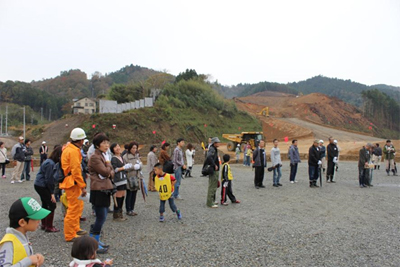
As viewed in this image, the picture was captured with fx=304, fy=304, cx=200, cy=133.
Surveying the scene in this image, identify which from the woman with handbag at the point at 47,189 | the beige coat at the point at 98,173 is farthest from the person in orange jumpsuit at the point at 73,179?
the woman with handbag at the point at 47,189

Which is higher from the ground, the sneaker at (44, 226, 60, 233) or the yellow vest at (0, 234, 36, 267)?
the yellow vest at (0, 234, 36, 267)

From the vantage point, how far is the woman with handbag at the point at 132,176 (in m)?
6.89

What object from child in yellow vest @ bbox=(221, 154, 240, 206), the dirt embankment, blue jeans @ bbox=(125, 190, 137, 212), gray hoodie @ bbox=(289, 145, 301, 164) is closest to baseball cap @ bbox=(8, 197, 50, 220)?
blue jeans @ bbox=(125, 190, 137, 212)

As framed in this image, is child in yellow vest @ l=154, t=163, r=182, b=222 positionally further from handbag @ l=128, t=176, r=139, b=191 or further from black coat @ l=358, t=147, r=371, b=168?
black coat @ l=358, t=147, r=371, b=168

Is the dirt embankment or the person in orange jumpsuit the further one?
the dirt embankment

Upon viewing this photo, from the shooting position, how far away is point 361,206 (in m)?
8.45

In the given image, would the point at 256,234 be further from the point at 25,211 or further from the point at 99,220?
the point at 25,211

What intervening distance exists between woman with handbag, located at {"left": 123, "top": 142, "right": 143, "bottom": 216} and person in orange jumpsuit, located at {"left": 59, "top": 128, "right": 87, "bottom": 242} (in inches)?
67.7

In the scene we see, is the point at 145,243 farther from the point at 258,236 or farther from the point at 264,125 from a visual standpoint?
the point at 264,125

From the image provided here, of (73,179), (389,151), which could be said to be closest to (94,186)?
(73,179)

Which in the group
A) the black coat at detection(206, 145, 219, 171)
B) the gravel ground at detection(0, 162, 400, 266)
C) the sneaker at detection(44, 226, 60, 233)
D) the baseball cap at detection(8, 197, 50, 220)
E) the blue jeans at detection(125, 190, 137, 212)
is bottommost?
the gravel ground at detection(0, 162, 400, 266)

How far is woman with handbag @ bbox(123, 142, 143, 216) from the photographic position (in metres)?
6.89

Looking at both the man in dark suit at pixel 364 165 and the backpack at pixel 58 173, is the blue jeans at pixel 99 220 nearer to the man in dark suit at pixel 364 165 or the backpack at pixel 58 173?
the backpack at pixel 58 173

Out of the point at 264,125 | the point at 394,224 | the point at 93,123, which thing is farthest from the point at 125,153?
the point at 264,125
